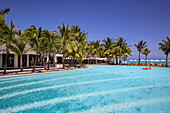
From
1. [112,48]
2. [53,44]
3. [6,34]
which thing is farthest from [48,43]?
[112,48]

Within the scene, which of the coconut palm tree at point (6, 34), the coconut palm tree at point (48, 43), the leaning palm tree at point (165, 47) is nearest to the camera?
the coconut palm tree at point (6, 34)

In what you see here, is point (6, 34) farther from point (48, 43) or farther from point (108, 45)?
point (108, 45)

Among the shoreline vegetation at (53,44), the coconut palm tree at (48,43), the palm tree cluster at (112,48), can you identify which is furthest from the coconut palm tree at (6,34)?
the palm tree cluster at (112,48)

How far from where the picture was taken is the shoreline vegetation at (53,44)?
16.3 m

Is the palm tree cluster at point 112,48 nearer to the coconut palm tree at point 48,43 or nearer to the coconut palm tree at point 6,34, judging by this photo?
the coconut palm tree at point 48,43

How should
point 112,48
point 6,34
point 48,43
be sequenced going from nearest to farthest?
point 6,34, point 48,43, point 112,48

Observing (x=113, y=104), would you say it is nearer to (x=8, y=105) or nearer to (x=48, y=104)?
(x=48, y=104)

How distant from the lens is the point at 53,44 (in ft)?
74.2

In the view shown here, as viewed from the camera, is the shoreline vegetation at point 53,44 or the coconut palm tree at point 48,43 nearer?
the shoreline vegetation at point 53,44

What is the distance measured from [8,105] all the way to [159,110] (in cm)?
798

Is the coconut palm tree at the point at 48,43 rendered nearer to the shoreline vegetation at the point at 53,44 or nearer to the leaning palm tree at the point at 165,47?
the shoreline vegetation at the point at 53,44

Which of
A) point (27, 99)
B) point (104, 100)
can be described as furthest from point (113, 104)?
point (27, 99)

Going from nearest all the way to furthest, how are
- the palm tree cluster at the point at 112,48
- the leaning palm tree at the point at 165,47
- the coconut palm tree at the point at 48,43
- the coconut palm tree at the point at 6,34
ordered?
the coconut palm tree at the point at 6,34 < the coconut palm tree at the point at 48,43 < the leaning palm tree at the point at 165,47 < the palm tree cluster at the point at 112,48

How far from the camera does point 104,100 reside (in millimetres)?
8305
